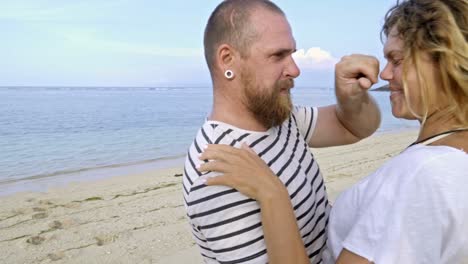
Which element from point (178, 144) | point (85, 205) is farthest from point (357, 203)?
point (178, 144)

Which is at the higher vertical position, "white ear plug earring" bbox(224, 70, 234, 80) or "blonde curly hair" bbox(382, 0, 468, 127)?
"blonde curly hair" bbox(382, 0, 468, 127)

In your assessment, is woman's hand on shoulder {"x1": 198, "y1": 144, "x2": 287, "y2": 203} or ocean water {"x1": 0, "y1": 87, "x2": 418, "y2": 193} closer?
woman's hand on shoulder {"x1": 198, "y1": 144, "x2": 287, "y2": 203}

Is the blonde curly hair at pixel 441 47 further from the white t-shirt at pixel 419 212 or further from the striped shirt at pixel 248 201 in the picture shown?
the striped shirt at pixel 248 201

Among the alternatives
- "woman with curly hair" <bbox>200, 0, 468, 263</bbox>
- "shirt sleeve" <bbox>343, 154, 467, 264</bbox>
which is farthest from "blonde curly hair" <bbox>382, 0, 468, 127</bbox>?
"shirt sleeve" <bbox>343, 154, 467, 264</bbox>

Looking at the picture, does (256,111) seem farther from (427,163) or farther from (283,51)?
(427,163)

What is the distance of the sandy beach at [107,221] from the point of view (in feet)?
17.3

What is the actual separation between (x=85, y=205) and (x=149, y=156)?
6.39 m

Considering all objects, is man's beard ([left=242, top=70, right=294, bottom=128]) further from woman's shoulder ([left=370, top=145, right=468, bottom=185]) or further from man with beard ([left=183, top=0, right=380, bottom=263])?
woman's shoulder ([left=370, top=145, right=468, bottom=185])

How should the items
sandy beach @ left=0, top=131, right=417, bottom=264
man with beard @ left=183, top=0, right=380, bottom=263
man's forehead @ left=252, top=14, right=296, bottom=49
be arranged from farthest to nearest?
1. sandy beach @ left=0, top=131, right=417, bottom=264
2. man's forehead @ left=252, top=14, right=296, bottom=49
3. man with beard @ left=183, top=0, right=380, bottom=263

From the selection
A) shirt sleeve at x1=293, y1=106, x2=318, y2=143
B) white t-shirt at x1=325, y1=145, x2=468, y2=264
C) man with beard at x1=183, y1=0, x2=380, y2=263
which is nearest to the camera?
white t-shirt at x1=325, y1=145, x2=468, y2=264

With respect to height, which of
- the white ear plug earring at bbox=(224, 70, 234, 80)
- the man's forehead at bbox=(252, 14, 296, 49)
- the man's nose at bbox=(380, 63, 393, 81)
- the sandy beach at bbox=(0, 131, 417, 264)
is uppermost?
the man's forehead at bbox=(252, 14, 296, 49)

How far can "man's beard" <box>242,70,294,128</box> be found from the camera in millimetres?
2002

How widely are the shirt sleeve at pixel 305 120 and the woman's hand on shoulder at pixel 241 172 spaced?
77cm

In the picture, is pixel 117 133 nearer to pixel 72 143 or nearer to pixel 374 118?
pixel 72 143
